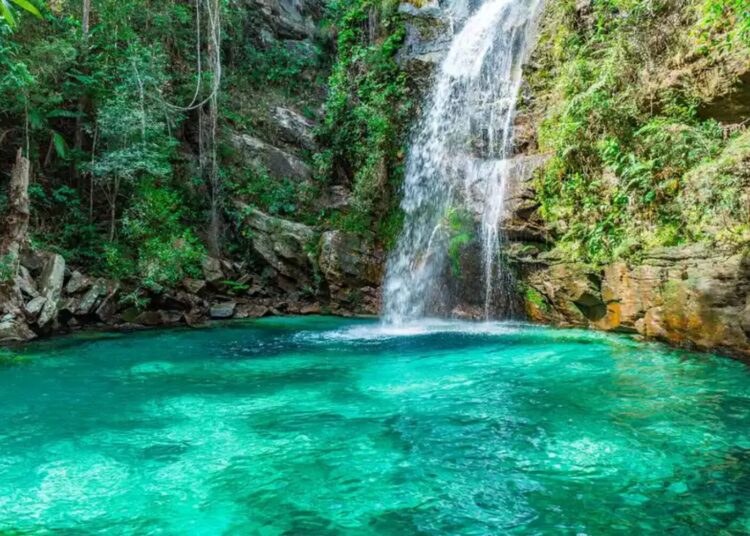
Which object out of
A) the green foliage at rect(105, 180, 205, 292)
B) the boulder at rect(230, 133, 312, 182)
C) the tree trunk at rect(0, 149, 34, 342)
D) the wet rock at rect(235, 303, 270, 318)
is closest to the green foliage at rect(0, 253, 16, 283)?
the tree trunk at rect(0, 149, 34, 342)

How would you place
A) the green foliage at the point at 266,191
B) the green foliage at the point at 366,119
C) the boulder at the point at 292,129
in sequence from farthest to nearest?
1. the boulder at the point at 292,129
2. the green foliage at the point at 266,191
3. the green foliage at the point at 366,119

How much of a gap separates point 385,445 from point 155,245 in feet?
33.6

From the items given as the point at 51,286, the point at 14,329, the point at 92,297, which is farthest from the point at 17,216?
the point at 14,329

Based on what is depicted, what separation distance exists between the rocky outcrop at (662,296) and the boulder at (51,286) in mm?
9613

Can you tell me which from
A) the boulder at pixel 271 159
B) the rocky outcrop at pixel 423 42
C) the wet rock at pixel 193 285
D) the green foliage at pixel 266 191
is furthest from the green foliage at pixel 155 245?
the rocky outcrop at pixel 423 42

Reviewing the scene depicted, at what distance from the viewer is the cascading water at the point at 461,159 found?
462 inches

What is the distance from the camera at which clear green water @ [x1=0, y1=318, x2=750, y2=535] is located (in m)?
3.01

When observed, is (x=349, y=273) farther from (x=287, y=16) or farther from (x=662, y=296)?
(x=287, y=16)

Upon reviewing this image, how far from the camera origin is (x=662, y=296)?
7.56 m

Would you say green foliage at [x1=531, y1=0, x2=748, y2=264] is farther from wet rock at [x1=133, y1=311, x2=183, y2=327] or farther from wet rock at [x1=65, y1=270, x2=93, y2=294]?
wet rock at [x1=65, y1=270, x2=93, y2=294]

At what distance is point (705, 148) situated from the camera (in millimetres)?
7883

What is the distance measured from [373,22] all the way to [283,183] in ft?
20.5

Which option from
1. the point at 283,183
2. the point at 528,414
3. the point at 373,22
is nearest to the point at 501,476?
the point at 528,414

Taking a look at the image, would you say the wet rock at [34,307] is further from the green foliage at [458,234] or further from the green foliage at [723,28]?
the green foliage at [723,28]
